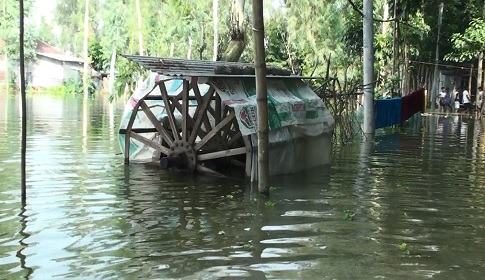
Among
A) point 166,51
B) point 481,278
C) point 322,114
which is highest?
point 166,51

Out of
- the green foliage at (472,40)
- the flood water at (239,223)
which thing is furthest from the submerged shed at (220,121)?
the green foliage at (472,40)

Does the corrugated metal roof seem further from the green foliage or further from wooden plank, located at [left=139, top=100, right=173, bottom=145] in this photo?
the green foliage

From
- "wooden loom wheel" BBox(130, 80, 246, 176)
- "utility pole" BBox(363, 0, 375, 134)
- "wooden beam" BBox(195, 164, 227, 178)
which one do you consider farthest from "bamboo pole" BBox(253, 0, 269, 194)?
"utility pole" BBox(363, 0, 375, 134)

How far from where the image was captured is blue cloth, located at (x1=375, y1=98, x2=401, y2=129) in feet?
70.7

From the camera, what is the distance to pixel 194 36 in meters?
48.1

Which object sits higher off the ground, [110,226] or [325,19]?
[325,19]

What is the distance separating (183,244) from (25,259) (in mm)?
1651

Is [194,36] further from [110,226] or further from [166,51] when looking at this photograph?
[110,226]

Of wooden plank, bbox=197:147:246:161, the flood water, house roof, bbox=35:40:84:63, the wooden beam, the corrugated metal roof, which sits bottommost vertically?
the flood water

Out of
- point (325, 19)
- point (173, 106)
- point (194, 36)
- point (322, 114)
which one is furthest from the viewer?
point (194, 36)

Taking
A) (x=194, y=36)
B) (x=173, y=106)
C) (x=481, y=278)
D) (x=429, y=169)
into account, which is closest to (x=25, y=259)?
(x=481, y=278)

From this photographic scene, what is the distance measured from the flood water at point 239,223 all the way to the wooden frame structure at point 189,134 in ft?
1.95

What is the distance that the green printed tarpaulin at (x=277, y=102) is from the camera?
407 inches

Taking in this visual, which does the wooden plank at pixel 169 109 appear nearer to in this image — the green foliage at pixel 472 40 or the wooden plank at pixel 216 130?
the wooden plank at pixel 216 130
